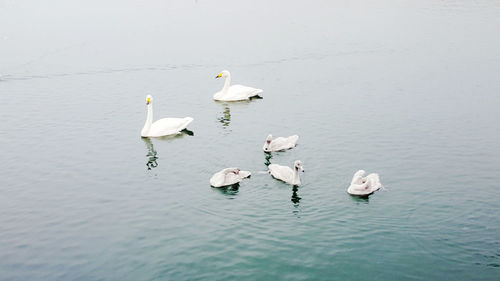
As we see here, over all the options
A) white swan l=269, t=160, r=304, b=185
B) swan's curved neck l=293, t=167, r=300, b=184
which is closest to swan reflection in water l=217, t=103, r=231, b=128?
white swan l=269, t=160, r=304, b=185

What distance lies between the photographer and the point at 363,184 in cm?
1852

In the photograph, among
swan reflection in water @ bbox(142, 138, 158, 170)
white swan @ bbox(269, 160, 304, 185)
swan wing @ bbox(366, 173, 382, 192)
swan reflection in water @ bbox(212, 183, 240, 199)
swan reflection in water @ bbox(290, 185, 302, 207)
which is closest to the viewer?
swan reflection in water @ bbox(290, 185, 302, 207)

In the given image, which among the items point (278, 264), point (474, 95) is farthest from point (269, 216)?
point (474, 95)

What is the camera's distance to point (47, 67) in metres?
38.5

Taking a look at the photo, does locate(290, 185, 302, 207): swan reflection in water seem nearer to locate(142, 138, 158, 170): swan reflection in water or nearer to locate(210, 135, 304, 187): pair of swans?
locate(210, 135, 304, 187): pair of swans

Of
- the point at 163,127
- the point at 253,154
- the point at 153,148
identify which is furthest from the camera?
the point at 163,127

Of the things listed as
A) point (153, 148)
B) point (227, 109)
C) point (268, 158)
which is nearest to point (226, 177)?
point (268, 158)

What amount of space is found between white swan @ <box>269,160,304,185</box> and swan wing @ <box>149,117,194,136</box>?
710 cm

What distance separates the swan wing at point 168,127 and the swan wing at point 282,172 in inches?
283

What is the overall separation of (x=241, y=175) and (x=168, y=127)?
7.06m

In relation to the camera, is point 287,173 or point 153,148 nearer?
point 287,173

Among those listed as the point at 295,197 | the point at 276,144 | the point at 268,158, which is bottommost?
the point at 295,197

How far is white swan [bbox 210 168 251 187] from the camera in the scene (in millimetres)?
19422

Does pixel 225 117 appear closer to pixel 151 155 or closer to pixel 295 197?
pixel 151 155
